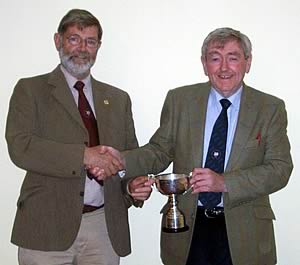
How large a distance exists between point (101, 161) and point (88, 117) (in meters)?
0.26

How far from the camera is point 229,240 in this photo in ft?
6.89

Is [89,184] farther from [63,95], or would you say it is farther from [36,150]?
[63,95]

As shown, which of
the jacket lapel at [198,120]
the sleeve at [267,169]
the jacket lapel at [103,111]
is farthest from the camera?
the jacket lapel at [103,111]

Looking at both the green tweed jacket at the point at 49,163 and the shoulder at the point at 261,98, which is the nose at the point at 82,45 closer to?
the green tweed jacket at the point at 49,163

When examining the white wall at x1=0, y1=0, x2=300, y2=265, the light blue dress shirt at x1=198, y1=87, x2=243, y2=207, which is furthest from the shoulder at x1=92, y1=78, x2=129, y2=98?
the light blue dress shirt at x1=198, y1=87, x2=243, y2=207

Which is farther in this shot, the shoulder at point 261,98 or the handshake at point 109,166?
the shoulder at point 261,98

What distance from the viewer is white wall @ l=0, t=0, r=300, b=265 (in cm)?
282

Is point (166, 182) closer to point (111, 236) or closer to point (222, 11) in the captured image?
point (111, 236)

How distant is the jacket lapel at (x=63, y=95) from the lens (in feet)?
7.22

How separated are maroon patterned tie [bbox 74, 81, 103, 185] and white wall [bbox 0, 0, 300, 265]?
1.90 ft

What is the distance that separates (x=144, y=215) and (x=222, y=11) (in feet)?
4.33

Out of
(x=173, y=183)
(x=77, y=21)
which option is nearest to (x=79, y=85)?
(x=77, y=21)

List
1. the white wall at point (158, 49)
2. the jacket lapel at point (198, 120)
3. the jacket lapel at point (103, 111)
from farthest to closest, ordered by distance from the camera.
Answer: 1. the white wall at point (158, 49)
2. the jacket lapel at point (103, 111)
3. the jacket lapel at point (198, 120)

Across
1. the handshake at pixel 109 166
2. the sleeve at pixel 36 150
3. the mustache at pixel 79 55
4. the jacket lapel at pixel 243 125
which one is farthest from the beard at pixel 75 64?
the jacket lapel at pixel 243 125
